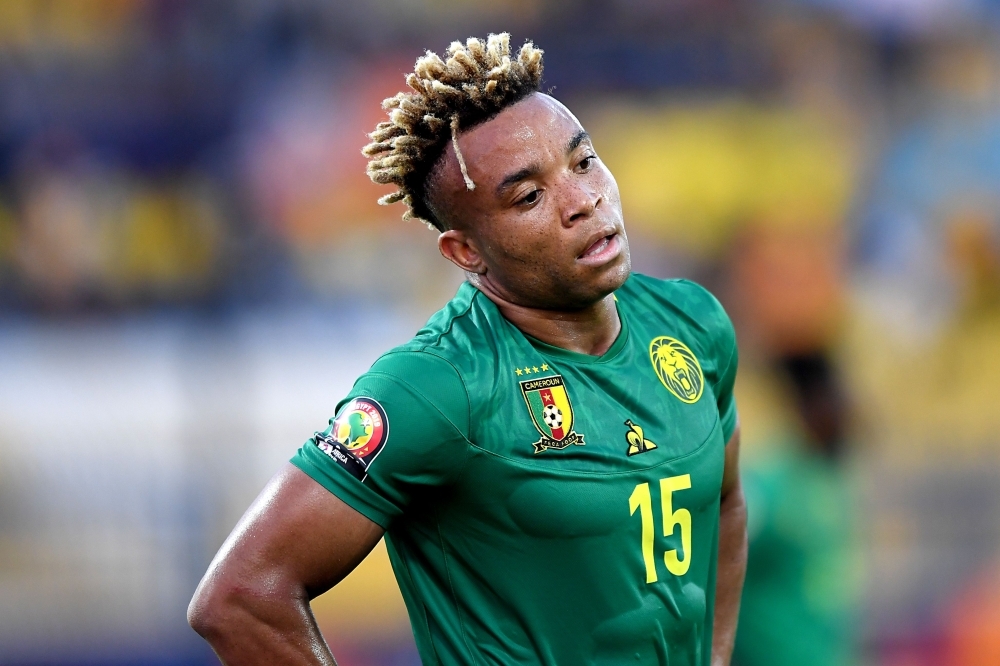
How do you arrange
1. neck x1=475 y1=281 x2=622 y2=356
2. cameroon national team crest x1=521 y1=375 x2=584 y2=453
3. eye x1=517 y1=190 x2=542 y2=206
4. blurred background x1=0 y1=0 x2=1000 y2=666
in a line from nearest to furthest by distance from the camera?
cameroon national team crest x1=521 y1=375 x2=584 y2=453
eye x1=517 y1=190 x2=542 y2=206
neck x1=475 y1=281 x2=622 y2=356
blurred background x1=0 y1=0 x2=1000 y2=666

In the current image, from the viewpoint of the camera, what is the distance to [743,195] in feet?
33.9

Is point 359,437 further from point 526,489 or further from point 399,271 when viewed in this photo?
point 399,271

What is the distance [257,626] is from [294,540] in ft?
0.62

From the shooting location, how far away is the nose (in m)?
2.80

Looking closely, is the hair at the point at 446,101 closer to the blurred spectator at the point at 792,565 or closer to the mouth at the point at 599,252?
the mouth at the point at 599,252

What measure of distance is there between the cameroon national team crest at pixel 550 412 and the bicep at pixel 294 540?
40 centimetres

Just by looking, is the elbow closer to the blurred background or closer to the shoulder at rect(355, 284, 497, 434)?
the shoulder at rect(355, 284, 497, 434)

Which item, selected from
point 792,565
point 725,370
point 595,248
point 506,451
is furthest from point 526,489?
point 792,565

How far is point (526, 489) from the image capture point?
8.75 feet

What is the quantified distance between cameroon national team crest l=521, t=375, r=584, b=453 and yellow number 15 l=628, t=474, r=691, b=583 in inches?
7.2

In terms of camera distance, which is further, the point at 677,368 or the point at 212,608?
the point at 677,368

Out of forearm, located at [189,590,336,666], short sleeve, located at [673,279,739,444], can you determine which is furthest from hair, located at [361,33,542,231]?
forearm, located at [189,590,336,666]

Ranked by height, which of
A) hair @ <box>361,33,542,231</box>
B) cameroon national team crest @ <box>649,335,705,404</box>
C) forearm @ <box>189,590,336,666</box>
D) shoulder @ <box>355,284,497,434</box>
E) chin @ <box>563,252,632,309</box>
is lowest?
forearm @ <box>189,590,336,666</box>

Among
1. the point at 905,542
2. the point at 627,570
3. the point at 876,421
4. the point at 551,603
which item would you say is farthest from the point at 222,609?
the point at 876,421
